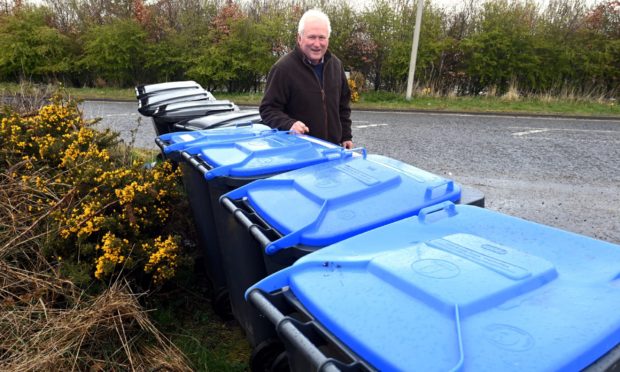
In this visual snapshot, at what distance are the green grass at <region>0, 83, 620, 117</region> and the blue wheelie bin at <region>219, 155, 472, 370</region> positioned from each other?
9.57 m

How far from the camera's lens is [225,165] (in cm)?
227

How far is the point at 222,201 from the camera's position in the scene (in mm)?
2049

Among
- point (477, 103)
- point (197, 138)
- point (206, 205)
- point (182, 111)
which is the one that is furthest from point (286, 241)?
point (477, 103)

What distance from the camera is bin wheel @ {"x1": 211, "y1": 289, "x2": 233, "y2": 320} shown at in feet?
9.16

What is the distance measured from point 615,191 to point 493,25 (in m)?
9.09

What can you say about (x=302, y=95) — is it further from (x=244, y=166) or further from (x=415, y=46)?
(x=415, y=46)

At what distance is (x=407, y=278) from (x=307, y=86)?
8.52ft

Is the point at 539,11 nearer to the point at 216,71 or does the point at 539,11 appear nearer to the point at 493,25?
the point at 493,25

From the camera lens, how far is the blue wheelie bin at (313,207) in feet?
5.37

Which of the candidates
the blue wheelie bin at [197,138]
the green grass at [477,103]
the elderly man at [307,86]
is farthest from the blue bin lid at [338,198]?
the green grass at [477,103]

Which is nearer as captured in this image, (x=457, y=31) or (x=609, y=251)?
(x=609, y=251)

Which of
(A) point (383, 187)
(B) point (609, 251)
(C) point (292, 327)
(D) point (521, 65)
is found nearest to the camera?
(C) point (292, 327)

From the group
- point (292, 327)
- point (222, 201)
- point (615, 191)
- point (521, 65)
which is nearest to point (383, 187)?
point (222, 201)

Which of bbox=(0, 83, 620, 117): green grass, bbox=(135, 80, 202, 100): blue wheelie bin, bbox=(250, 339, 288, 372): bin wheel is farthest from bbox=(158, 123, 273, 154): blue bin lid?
bbox=(0, 83, 620, 117): green grass
